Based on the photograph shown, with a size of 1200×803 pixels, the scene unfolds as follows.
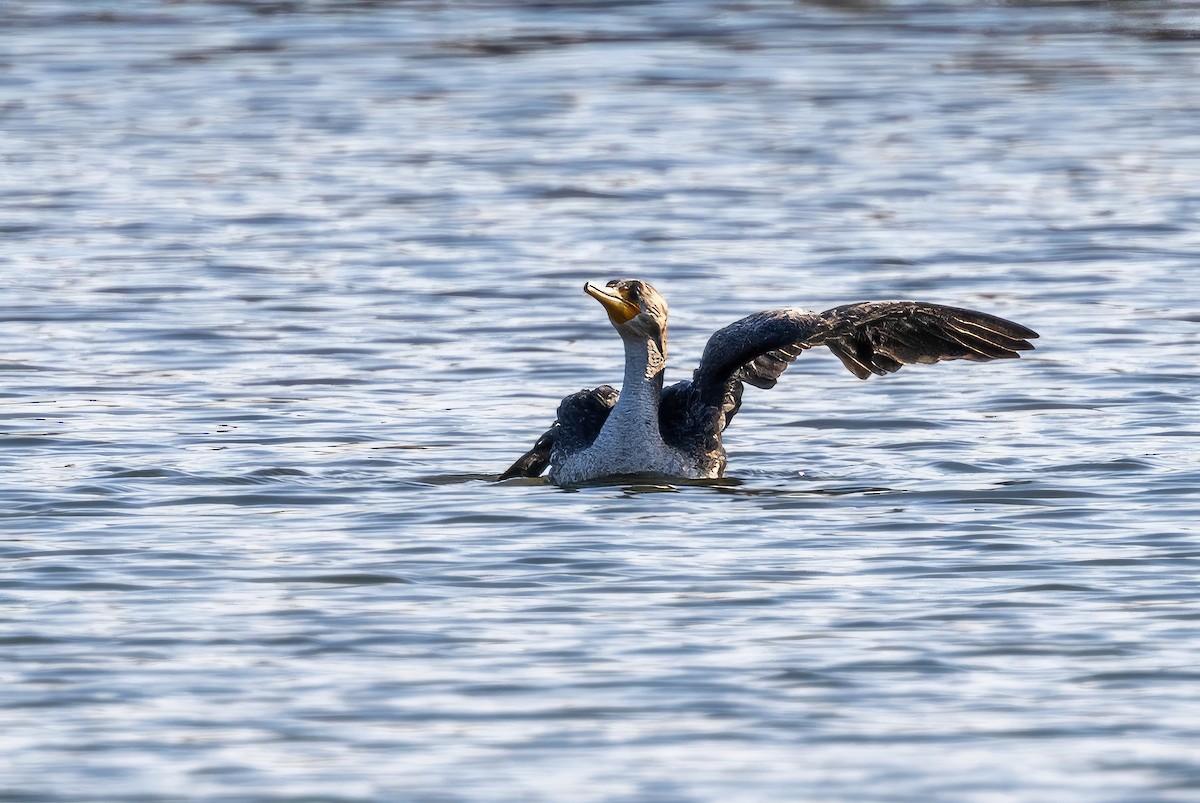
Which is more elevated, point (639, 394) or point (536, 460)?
point (639, 394)

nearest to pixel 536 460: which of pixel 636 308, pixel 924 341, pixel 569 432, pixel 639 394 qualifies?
pixel 569 432

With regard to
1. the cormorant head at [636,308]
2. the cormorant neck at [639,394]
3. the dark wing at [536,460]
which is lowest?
the dark wing at [536,460]

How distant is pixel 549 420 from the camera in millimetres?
13266

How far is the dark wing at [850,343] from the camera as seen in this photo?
37.4 feet

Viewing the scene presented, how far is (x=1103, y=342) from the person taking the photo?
15.1 meters

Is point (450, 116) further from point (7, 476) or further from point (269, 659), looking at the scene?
point (269, 659)

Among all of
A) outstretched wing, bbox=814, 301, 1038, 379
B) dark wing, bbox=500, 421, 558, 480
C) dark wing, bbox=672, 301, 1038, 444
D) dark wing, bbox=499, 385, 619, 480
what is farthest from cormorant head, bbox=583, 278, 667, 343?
outstretched wing, bbox=814, 301, 1038, 379

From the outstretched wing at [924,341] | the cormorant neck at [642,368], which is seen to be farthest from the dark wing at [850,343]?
the cormorant neck at [642,368]

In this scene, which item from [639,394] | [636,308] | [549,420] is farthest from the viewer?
[549,420]

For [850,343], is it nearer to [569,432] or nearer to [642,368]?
[642,368]

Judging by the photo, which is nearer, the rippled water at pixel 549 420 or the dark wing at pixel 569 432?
the rippled water at pixel 549 420

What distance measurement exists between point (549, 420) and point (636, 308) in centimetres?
182

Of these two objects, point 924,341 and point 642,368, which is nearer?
point 642,368

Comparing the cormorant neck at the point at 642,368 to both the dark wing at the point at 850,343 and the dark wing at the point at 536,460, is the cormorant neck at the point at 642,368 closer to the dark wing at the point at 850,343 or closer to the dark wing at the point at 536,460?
the dark wing at the point at 850,343
